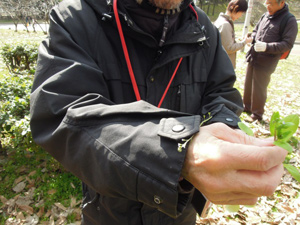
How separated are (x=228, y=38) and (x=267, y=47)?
34.3 inches

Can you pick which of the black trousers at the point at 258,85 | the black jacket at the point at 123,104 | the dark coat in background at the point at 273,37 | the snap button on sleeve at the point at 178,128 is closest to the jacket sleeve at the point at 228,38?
the dark coat in background at the point at 273,37

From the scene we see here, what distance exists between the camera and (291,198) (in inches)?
137

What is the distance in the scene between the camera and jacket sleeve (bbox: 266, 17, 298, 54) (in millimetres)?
4676

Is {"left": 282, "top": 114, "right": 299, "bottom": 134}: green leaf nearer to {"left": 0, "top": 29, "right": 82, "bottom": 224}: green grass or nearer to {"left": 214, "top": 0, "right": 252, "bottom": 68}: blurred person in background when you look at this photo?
{"left": 0, "top": 29, "right": 82, "bottom": 224}: green grass

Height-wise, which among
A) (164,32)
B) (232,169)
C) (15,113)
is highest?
(164,32)

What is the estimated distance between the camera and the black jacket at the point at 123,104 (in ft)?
2.78

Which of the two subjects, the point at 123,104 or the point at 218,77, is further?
the point at 218,77

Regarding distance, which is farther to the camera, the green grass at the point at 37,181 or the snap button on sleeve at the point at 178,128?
the green grass at the point at 37,181

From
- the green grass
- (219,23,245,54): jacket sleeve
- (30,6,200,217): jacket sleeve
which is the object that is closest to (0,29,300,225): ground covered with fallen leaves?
the green grass

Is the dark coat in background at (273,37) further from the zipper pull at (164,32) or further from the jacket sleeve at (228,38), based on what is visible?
the zipper pull at (164,32)

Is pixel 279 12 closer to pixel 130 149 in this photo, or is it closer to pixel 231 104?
pixel 231 104

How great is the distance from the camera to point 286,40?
473 cm

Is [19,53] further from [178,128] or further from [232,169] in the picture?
[232,169]

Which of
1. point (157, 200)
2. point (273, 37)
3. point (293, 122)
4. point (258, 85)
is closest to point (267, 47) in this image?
point (273, 37)
